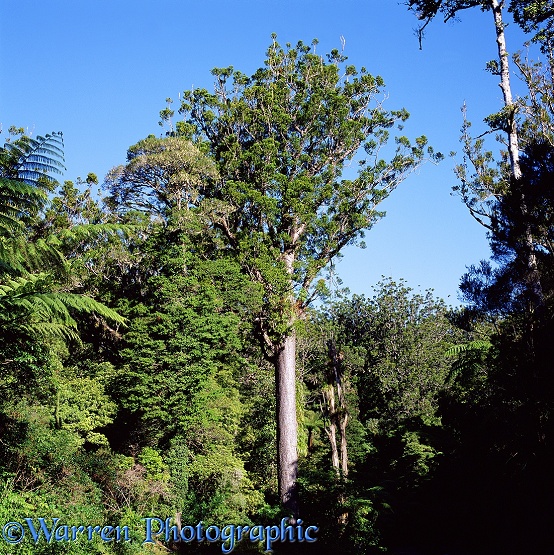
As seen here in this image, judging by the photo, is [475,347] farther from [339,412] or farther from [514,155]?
[339,412]

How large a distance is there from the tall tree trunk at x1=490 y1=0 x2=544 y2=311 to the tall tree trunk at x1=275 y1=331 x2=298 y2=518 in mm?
6300

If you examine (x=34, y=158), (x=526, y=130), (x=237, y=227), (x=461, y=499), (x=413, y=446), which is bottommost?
(x=461, y=499)

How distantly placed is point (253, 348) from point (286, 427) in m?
5.26

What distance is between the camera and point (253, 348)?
19000mm

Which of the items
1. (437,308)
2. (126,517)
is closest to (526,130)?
(126,517)

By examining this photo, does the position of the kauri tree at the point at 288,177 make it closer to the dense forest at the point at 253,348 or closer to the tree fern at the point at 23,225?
the dense forest at the point at 253,348

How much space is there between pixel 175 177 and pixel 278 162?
9.73ft

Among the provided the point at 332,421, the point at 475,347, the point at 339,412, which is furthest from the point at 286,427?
the point at 475,347

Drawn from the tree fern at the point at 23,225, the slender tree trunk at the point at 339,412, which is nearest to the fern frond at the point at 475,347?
the slender tree trunk at the point at 339,412

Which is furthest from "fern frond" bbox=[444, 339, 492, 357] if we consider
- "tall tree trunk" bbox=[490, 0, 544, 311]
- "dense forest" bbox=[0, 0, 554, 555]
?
"tall tree trunk" bbox=[490, 0, 544, 311]

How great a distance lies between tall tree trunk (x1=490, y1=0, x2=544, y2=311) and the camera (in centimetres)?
971

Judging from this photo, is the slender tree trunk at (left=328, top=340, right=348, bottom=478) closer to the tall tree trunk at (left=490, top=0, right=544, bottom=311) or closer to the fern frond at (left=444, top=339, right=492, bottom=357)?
the fern frond at (left=444, top=339, right=492, bottom=357)

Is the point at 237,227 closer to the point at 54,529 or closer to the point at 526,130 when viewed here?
the point at 526,130

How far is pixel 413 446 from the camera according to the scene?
21375 millimetres
